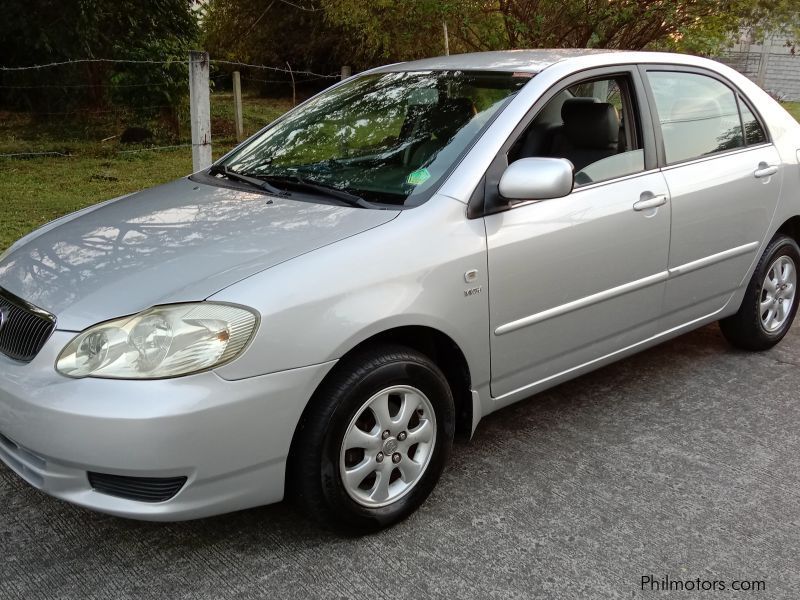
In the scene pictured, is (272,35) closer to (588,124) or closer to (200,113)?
(200,113)

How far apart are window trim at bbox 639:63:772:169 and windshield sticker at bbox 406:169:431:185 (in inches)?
49.0

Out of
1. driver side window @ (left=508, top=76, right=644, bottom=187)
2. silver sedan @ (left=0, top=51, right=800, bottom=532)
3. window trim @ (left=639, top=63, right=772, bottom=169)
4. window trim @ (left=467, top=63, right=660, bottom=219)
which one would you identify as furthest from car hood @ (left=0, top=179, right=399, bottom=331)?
window trim @ (left=639, top=63, right=772, bottom=169)

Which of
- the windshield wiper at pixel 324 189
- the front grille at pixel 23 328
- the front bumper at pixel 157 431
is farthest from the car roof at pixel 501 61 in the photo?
the front grille at pixel 23 328

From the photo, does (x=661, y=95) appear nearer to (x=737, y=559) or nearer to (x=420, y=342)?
(x=420, y=342)

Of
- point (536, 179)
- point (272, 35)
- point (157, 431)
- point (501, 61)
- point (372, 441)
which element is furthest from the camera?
point (272, 35)

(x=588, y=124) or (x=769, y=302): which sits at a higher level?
(x=588, y=124)

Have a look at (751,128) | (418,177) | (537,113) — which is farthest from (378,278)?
(751,128)

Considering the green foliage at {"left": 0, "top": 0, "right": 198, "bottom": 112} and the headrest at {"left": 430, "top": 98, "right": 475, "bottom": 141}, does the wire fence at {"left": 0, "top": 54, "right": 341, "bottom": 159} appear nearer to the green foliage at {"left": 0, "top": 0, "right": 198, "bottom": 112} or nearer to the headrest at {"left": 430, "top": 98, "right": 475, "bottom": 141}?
the green foliage at {"left": 0, "top": 0, "right": 198, "bottom": 112}

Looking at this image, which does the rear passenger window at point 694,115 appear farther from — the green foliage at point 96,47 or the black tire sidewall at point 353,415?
the green foliage at point 96,47

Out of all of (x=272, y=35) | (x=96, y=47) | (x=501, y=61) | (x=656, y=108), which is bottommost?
(x=656, y=108)

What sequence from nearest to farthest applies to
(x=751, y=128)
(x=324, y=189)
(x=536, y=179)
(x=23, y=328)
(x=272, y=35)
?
(x=23, y=328)
(x=536, y=179)
(x=324, y=189)
(x=751, y=128)
(x=272, y=35)

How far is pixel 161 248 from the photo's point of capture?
2.84 meters

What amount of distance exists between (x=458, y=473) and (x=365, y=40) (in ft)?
40.9

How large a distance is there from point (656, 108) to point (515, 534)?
2071mm
